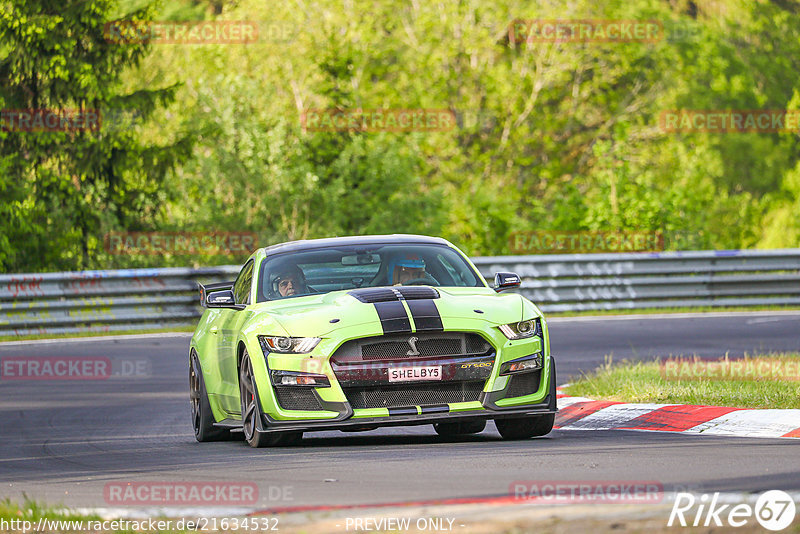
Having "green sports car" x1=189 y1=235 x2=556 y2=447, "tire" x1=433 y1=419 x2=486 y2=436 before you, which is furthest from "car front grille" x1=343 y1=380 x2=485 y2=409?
"tire" x1=433 y1=419 x2=486 y2=436

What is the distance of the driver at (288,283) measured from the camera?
10570mm

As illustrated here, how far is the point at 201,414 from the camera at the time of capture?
11.1 metres

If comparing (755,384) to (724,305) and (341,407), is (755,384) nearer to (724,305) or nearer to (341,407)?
(341,407)

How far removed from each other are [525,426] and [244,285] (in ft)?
8.38

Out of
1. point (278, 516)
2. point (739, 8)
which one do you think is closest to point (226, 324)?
point (278, 516)

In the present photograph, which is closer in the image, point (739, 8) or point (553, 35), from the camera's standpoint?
point (553, 35)

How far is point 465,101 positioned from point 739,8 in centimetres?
3164

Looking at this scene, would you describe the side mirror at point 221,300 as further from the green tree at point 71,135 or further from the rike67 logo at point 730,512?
the green tree at point 71,135

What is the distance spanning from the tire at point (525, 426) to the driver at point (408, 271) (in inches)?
44.4

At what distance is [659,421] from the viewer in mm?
10648

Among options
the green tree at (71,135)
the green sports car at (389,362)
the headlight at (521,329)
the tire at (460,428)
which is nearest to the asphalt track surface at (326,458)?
the tire at (460,428)

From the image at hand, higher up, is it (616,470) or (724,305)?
(616,470)

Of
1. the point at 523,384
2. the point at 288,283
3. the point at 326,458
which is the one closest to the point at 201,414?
the point at 288,283

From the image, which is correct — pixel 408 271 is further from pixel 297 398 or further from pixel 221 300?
pixel 297 398
